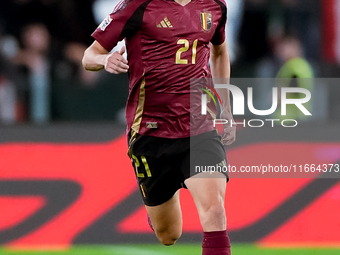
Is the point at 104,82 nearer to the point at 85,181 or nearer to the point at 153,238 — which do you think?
the point at 85,181

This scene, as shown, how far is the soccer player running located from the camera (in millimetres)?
3566

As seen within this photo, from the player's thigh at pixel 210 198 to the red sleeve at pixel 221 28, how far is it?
0.94 meters

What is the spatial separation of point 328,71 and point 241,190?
176 cm

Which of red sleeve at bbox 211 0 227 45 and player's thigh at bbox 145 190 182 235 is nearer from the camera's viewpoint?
red sleeve at bbox 211 0 227 45

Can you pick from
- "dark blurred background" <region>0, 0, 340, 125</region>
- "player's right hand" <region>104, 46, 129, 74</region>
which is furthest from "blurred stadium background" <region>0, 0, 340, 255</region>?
"player's right hand" <region>104, 46, 129, 74</region>

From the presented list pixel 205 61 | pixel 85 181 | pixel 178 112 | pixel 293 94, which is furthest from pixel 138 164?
pixel 293 94

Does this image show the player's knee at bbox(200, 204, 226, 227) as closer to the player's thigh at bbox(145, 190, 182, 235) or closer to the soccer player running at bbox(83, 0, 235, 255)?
the soccer player running at bbox(83, 0, 235, 255)

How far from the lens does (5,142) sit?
5.99m

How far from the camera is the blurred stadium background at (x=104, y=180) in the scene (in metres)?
5.91

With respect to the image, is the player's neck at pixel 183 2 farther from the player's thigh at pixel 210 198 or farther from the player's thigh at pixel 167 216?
the player's thigh at pixel 167 216

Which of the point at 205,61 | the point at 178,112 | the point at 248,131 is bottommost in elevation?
the point at 248,131

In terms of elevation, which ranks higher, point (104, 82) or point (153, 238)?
point (104, 82)

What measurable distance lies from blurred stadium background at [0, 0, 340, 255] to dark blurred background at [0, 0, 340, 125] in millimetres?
14

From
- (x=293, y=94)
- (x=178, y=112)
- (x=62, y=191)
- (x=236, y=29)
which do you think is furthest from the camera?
(x=236, y=29)
